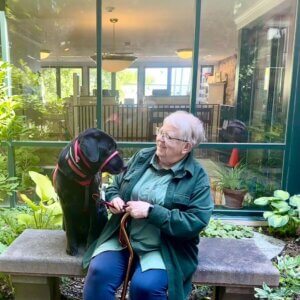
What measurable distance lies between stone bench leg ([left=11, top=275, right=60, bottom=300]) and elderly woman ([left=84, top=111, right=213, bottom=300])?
353 mm

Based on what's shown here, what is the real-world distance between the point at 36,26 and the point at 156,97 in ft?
6.71

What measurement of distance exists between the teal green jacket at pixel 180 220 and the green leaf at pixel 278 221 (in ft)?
5.66

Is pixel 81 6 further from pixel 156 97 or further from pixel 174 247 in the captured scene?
pixel 174 247

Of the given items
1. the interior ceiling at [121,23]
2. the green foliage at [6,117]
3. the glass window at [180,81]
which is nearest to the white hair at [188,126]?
the green foliage at [6,117]

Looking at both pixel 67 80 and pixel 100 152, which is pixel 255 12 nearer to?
pixel 67 80

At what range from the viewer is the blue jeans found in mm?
1481

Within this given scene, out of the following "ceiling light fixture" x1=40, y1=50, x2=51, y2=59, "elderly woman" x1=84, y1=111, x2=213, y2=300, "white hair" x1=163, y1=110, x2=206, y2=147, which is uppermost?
"ceiling light fixture" x1=40, y1=50, x2=51, y2=59

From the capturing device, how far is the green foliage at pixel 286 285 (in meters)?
1.77

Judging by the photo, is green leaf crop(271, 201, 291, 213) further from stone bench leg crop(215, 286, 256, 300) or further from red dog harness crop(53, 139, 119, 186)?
red dog harness crop(53, 139, 119, 186)

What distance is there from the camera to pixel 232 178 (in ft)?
12.7

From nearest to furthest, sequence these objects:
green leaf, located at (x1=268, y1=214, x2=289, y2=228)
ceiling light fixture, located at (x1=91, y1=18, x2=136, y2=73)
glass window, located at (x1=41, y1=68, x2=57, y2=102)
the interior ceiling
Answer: green leaf, located at (x1=268, y1=214, x2=289, y2=228), ceiling light fixture, located at (x1=91, y1=18, x2=136, y2=73), glass window, located at (x1=41, y1=68, x2=57, y2=102), the interior ceiling

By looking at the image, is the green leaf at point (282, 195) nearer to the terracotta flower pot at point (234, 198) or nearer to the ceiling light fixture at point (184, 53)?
the terracotta flower pot at point (234, 198)

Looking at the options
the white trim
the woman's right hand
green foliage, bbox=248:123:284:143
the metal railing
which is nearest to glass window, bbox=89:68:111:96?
the metal railing

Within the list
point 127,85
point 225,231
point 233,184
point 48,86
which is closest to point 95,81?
point 48,86
